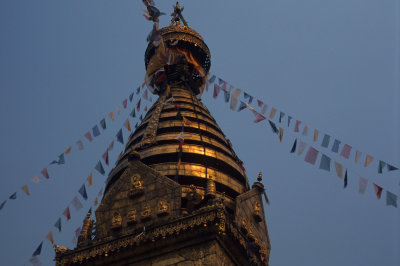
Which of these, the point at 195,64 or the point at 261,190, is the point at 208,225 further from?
the point at 195,64

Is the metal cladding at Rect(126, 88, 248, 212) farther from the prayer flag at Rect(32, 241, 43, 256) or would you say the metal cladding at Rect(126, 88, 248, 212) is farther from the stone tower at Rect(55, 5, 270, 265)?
the prayer flag at Rect(32, 241, 43, 256)

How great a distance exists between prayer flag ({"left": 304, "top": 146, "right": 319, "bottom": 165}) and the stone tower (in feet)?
11.2

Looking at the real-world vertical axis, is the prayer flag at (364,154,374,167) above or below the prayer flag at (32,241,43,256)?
above

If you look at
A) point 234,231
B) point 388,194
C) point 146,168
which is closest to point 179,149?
point 146,168

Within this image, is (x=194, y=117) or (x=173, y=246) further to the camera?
(x=194, y=117)

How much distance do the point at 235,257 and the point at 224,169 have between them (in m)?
→ 6.54

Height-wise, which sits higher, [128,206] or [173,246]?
[128,206]

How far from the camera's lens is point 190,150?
29562 mm

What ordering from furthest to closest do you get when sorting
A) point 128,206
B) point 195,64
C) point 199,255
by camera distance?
1. point 195,64
2. point 128,206
3. point 199,255

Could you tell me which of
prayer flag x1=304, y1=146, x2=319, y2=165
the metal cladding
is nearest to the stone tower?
the metal cladding

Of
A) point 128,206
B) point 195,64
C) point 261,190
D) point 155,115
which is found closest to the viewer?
point 128,206

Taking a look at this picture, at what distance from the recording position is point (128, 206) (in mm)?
26125

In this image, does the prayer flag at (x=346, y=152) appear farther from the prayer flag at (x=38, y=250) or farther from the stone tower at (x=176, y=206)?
the prayer flag at (x=38, y=250)

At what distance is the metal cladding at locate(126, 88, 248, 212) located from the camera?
Answer: 92.9ft
